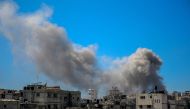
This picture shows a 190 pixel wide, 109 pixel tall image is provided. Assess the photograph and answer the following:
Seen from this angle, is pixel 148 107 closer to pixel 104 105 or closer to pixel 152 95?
pixel 152 95

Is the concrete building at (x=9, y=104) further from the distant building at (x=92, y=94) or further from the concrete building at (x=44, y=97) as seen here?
the distant building at (x=92, y=94)

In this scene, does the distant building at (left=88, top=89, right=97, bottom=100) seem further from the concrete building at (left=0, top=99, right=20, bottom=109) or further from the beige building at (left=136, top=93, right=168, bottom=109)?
the concrete building at (left=0, top=99, right=20, bottom=109)

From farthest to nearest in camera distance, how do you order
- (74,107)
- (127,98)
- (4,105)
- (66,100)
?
(127,98)
(66,100)
(74,107)
(4,105)

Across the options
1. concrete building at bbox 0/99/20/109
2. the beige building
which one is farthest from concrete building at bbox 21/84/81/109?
the beige building

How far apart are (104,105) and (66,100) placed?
8.75 meters

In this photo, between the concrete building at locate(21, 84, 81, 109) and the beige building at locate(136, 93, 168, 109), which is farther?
the beige building at locate(136, 93, 168, 109)

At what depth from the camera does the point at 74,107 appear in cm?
8731

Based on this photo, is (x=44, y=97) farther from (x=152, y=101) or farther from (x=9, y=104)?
(x=152, y=101)

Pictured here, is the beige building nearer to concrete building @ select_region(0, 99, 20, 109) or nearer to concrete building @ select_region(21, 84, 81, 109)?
concrete building @ select_region(21, 84, 81, 109)

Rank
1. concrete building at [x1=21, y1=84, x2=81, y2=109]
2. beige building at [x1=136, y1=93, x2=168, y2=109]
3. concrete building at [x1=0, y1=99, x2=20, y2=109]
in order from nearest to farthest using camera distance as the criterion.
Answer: concrete building at [x1=0, y1=99, x2=20, y2=109]
concrete building at [x1=21, y1=84, x2=81, y2=109]
beige building at [x1=136, y1=93, x2=168, y2=109]

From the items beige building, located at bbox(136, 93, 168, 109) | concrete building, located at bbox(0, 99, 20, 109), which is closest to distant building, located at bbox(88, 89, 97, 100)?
beige building, located at bbox(136, 93, 168, 109)

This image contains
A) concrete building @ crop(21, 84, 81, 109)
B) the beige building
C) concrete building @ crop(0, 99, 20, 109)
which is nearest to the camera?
concrete building @ crop(0, 99, 20, 109)

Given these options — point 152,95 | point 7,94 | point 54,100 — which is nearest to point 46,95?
point 54,100

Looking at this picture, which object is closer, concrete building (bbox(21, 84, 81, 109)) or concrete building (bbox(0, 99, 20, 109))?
concrete building (bbox(0, 99, 20, 109))
